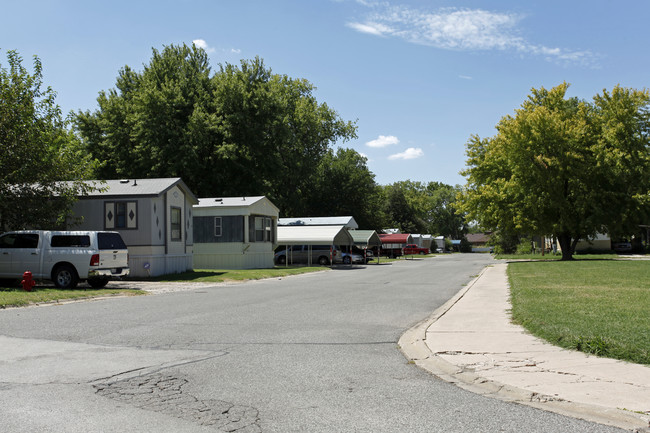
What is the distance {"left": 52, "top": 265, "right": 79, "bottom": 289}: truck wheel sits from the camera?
19.9 meters

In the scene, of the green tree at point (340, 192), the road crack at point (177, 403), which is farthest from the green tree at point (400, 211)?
the road crack at point (177, 403)

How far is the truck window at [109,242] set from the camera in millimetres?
19922

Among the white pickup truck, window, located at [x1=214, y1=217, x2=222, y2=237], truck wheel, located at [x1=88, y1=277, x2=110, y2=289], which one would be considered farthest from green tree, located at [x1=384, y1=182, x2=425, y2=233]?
the white pickup truck

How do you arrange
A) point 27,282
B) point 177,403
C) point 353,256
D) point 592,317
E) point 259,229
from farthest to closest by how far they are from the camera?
1. point 353,256
2. point 259,229
3. point 27,282
4. point 592,317
5. point 177,403

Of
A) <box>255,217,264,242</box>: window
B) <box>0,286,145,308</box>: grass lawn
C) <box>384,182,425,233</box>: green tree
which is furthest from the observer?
<box>384,182,425,233</box>: green tree

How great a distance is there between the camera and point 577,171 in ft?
140

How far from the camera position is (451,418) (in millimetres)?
5121

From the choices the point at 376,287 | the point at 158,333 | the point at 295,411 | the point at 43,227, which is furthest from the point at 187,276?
the point at 295,411

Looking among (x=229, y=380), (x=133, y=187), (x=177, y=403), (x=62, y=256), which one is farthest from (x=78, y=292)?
(x=177, y=403)

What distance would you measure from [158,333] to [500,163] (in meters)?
42.1

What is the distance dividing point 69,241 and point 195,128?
26115mm

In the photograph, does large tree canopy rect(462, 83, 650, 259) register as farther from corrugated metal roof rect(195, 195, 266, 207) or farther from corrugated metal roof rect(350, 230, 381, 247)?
corrugated metal roof rect(195, 195, 266, 207)

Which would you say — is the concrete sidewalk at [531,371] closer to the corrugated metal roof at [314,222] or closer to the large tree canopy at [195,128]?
the large tree canopy at [195,128]

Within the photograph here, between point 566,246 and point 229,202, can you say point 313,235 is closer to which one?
point 229,202
